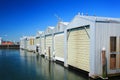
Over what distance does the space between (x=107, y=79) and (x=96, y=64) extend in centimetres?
100

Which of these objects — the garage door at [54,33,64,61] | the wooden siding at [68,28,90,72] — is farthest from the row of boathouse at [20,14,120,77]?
the garage door at [54,33,64,61]

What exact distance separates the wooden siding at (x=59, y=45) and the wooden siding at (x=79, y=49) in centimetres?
240

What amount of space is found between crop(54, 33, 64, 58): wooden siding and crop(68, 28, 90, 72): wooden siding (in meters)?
2.40


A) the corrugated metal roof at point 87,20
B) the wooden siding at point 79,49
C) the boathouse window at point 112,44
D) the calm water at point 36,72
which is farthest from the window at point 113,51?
the calm water at point 36,72

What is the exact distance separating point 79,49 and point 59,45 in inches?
216

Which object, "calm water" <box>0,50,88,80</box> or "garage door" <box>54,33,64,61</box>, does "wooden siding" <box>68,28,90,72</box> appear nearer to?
"calm water" <box>0,50,88,80</box>

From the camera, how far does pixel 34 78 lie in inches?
408

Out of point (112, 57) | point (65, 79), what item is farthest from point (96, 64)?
point (65, 79)

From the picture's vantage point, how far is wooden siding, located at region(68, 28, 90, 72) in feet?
35.4

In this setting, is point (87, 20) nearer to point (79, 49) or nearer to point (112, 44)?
point (112, 44)

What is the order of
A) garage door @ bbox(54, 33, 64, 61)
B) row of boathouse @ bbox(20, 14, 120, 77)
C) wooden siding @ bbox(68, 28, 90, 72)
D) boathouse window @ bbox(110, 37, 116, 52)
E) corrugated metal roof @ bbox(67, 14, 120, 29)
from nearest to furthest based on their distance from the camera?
row of boathouse @ bbox(20, 14, 120, 77) → corrugated metal roof @ bbox(67, 14, 120, 29) → boathouse window @ bbox(110, 37, 116, 52) → wooden siding @ bbox(68, 28, 90, 72) → garage door @ bbox(54, 33, 64, 61)

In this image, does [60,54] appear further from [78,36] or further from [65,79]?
[65,79]

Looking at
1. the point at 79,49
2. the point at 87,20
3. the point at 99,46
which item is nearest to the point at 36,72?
the point at 79,49

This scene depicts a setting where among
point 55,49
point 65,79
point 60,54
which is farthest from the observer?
point 55,49
